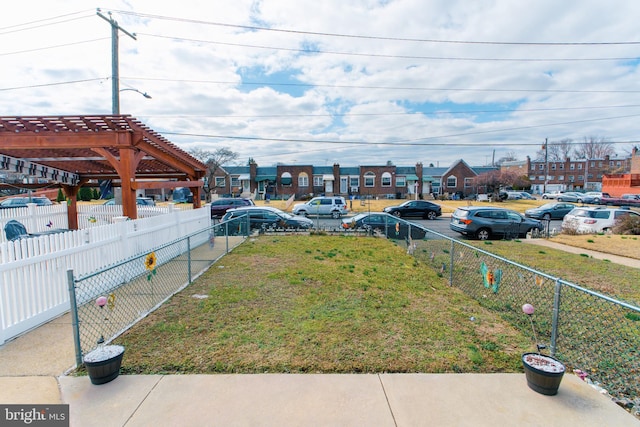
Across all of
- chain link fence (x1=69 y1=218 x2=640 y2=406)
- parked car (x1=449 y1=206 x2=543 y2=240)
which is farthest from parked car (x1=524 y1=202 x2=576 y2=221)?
chain link fence (x1=69 y1=218 x2=640 y2=406)

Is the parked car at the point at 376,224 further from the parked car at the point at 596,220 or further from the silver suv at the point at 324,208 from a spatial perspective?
the parked car at the point at 596,220

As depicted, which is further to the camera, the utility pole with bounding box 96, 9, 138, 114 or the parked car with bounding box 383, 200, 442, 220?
the parked car with bounding box 383, 200, 442, 220

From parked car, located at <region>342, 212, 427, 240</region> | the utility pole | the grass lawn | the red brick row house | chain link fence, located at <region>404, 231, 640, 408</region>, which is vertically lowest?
chain link fence, located at <region>404, 231, 640, 408</region>

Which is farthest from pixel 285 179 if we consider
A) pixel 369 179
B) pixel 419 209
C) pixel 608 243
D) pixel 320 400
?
pixel 320 400

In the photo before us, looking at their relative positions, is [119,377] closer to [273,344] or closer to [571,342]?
[273,344]

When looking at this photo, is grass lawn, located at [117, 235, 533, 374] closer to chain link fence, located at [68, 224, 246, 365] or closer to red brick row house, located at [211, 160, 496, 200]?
chain link fence, located at [68, 224, 246, 365]

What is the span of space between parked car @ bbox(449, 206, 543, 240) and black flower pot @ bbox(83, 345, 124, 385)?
1429cm

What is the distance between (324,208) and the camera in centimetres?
2472

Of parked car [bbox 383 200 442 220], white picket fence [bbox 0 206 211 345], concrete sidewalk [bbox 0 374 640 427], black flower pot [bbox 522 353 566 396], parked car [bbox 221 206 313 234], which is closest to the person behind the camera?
concrete sidewalk [bbox 0 374 640 427]

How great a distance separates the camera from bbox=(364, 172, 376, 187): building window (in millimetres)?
46562

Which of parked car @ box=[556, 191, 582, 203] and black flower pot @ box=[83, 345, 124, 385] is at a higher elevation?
parked car @ box=[556, 191, 582, 203]

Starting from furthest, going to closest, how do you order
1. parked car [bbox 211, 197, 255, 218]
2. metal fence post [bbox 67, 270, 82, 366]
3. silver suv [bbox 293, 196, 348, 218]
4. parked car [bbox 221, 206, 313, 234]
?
silver suv [bbox 293, 196, 348, 218] → parked car [bbox 211, 197, 255, 218] → parked car [bbox 221, 206, 313, 234] → metal fence post [bbox 67, 270, 82, 366]

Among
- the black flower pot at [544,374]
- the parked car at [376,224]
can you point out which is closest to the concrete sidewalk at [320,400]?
the black flower pot at [544,374]

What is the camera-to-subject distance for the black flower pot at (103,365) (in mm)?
3479
